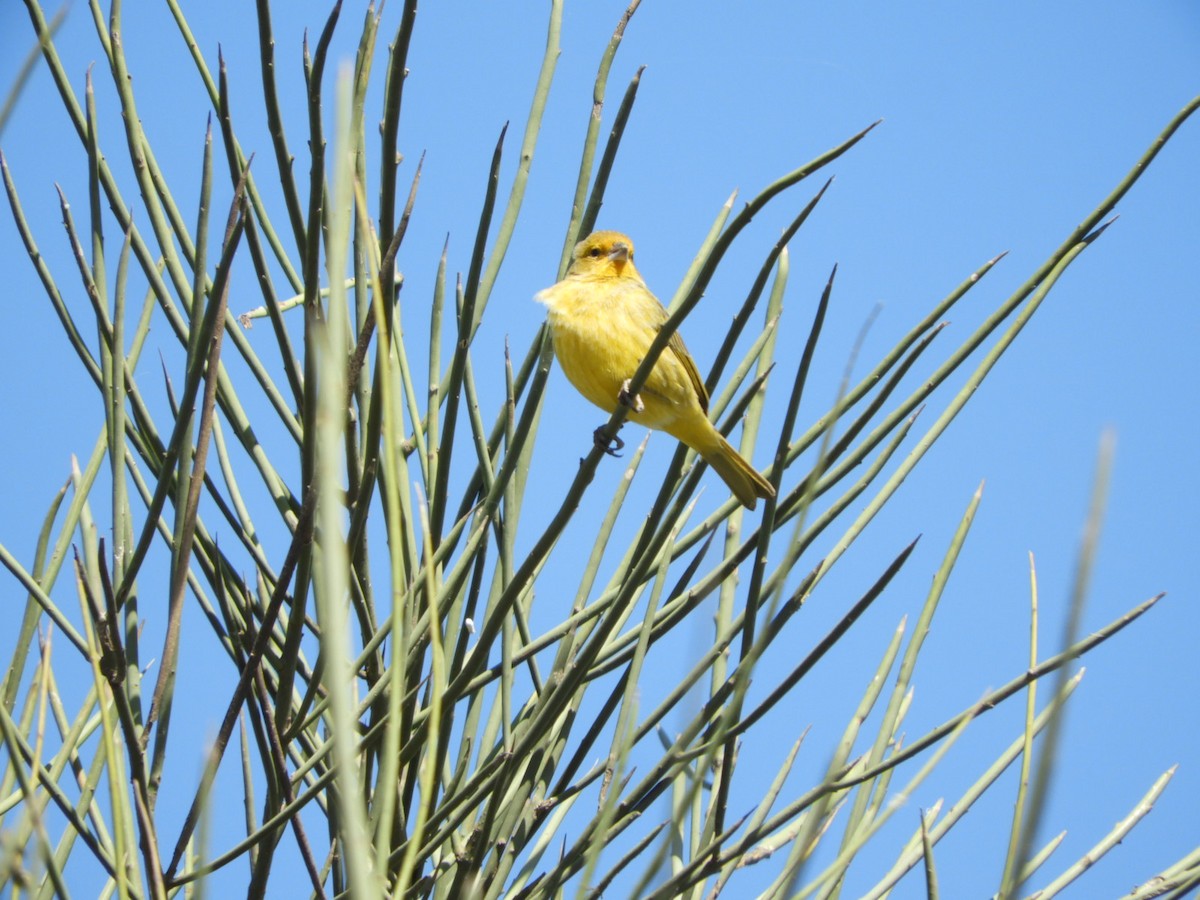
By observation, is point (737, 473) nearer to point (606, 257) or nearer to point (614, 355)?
point (614, 355)

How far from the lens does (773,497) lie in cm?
158

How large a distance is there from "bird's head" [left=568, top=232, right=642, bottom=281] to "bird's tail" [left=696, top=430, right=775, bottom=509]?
43.1 inches

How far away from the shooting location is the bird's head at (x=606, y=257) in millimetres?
4141

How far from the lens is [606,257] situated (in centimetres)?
419

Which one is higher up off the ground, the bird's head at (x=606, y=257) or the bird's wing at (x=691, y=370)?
the bird's head at (x=606, y=257)

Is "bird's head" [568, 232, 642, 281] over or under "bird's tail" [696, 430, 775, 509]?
over

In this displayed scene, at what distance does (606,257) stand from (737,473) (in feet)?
5.39

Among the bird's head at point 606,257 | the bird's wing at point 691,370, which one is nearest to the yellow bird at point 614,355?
the bird's wing at point 691,370

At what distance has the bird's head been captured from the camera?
13.6 ft

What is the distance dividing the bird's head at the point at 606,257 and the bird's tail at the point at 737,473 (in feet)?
3.59

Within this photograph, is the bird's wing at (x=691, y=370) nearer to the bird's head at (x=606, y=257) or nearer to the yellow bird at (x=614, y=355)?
the yellow bird at (x=614, y=355)

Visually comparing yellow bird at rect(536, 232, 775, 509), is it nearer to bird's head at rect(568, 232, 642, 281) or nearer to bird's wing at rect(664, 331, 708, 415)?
bird's wing at rect(664, 331, 708, 415)

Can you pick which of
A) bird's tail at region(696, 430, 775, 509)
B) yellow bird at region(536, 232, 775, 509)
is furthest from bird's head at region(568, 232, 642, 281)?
bird's tail at region(696, 430, 775, 509)

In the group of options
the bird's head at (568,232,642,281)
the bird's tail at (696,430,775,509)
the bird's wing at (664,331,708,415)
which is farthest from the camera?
the bird's head at (568,232,642,281)
